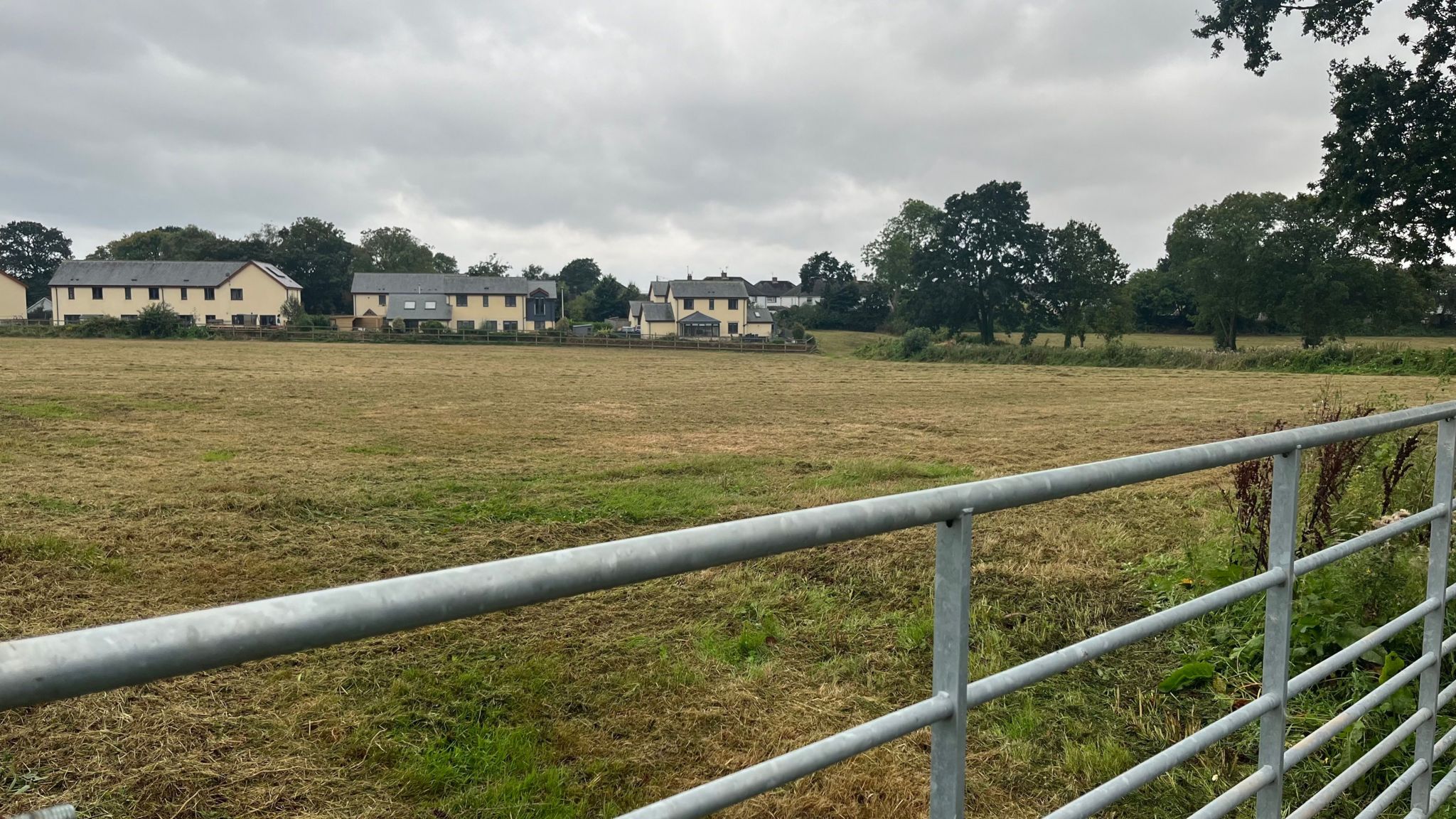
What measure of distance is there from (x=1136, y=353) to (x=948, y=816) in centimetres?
4760

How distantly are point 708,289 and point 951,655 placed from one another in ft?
303

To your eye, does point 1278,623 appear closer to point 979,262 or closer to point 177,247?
point 979,262

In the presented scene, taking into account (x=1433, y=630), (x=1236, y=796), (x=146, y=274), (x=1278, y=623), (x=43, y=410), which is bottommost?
(x=43, y=410)

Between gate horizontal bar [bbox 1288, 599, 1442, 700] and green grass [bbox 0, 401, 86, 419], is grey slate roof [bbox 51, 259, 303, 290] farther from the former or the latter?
gate horizontal bar [bbox 1288, 599, 1442, 700]

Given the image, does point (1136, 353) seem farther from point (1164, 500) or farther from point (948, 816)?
point (948, 816)

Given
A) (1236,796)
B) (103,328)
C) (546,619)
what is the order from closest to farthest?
(1236,796) < (546,619) < (103,328)

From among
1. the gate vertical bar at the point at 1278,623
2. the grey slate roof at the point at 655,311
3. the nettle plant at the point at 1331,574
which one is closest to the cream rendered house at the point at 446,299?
the grey slate roof at the point at 655,311

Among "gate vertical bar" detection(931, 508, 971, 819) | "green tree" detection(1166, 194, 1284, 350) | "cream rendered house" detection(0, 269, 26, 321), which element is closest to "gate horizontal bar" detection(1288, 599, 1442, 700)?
"gate vertical bar" detection(931, 508, 971, 819)

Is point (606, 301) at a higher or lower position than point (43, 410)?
higher

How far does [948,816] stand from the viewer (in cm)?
148

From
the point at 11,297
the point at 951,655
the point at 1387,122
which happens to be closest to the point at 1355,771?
the point at 951,655

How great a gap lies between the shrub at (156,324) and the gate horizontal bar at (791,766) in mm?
67275

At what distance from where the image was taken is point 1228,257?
194 feet

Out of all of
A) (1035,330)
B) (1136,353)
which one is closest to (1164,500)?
(1136,353)
